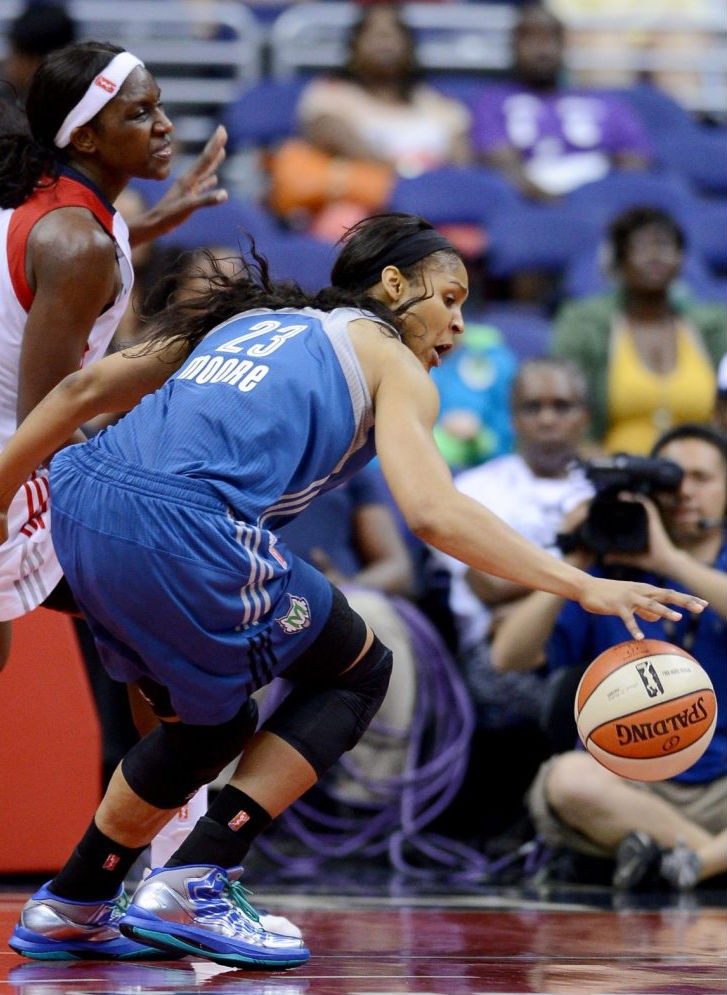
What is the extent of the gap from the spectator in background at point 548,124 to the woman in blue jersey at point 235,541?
6052 millimetres

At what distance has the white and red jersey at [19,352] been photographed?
11.9ft

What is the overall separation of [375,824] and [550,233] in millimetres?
3822

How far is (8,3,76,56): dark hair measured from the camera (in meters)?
8.21

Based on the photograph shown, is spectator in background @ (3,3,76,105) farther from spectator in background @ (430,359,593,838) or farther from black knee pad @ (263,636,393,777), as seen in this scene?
black knee pad @ (263,636,393,777)

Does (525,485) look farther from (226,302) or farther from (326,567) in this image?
(226,302)

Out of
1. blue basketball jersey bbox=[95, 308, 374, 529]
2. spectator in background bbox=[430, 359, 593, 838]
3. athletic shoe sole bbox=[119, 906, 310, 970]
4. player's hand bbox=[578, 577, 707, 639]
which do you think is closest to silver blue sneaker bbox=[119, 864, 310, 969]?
athletic shoe sole bbox=[119, 906, 310, 970]

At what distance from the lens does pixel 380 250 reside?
3416mm

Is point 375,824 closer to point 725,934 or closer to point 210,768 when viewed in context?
point 725,934

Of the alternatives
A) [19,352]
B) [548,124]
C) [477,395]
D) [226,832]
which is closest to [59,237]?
[19,352]

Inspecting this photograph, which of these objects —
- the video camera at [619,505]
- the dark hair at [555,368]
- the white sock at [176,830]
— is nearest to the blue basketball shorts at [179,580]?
the white sock at [176,830]

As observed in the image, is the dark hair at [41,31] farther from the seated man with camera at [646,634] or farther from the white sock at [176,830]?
the white sock at [176,830]

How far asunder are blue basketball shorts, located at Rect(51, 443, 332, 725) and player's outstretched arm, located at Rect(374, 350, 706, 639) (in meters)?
0.32

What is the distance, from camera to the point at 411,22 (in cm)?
1026

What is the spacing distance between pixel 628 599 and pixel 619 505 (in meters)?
2.25
